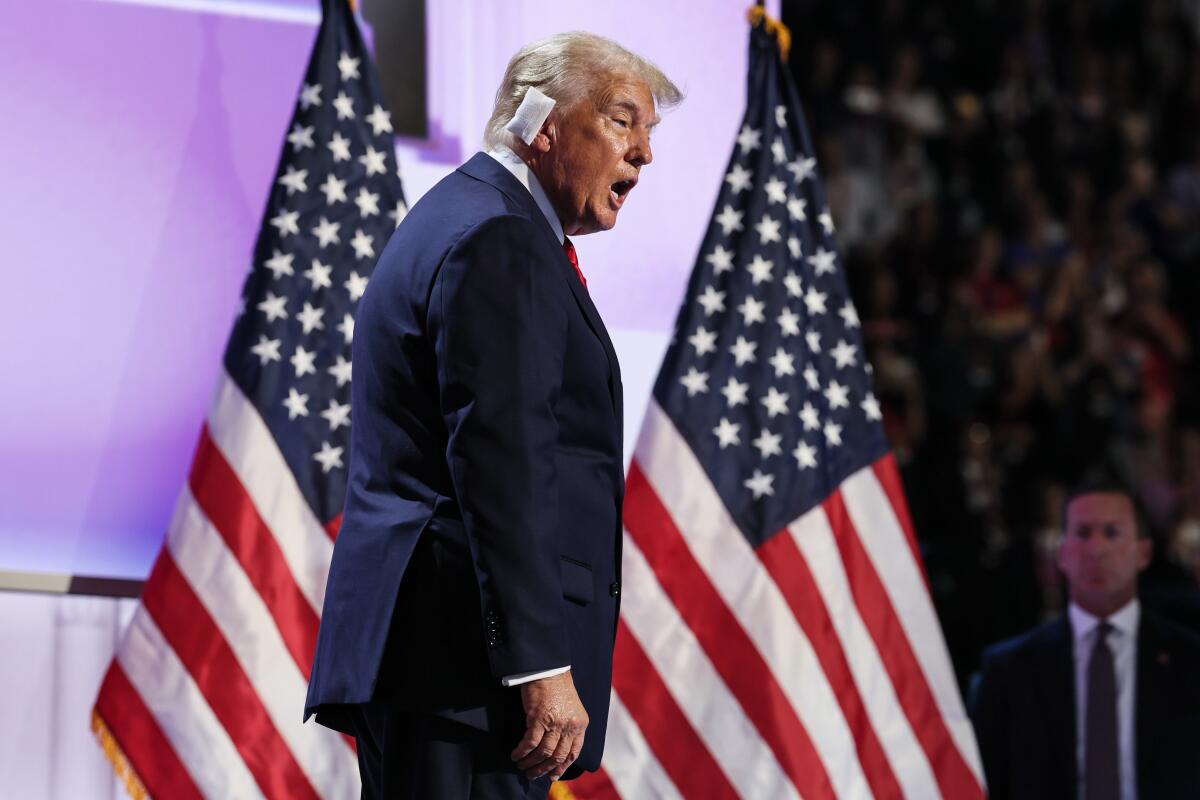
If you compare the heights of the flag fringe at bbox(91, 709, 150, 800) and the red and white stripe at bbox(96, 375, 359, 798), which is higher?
the red and white stripe at bbox(96, 375, 359, 798)

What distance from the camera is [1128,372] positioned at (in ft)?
24.3

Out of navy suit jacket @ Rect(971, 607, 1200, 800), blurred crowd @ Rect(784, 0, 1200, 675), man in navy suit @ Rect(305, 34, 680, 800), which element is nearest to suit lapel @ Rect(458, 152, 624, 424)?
man in navy suit @ Rect(305, 34, 680, 800)

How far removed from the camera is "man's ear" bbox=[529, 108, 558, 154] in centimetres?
223

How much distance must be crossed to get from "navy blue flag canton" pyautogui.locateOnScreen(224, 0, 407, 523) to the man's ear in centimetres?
110

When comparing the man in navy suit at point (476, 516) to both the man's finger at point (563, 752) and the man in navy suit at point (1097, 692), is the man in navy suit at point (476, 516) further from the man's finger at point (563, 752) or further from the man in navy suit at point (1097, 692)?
the man in navy suit at point (1097, 692)

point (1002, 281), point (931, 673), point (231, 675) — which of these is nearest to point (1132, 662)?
point (931, 673)

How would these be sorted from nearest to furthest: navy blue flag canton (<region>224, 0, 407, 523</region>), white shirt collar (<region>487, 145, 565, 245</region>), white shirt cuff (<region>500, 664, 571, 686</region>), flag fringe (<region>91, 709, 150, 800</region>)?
1. white shirt cuff (<region>500, 664, 571, 686</region>)
2. white shirt collar (<region>487, 145, 565, 245</region>)
3. flag fringe (<region>91, 709, 150, 800</region>)
4. navy blue flag canton (<region>224, 0, 407, 523</region>)

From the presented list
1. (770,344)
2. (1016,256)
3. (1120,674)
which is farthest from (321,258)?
(1016,256)

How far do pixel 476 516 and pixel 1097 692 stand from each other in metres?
2.68

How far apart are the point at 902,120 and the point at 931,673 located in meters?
4.82

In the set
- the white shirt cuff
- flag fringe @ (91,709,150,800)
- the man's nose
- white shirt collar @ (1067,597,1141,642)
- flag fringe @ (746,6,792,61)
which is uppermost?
flag fringe @ (746,6,792,61)

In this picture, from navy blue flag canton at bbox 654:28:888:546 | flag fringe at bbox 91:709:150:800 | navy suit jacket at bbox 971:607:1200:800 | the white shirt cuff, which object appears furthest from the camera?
navy suit jacket at bbox 971:607:1200:800

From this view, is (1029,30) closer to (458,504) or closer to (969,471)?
(969,471)

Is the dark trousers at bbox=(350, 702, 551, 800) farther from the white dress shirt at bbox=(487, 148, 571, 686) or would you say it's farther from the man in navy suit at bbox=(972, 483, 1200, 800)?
the man in navy suit at bbox=(972, 483, 1200, 800)
